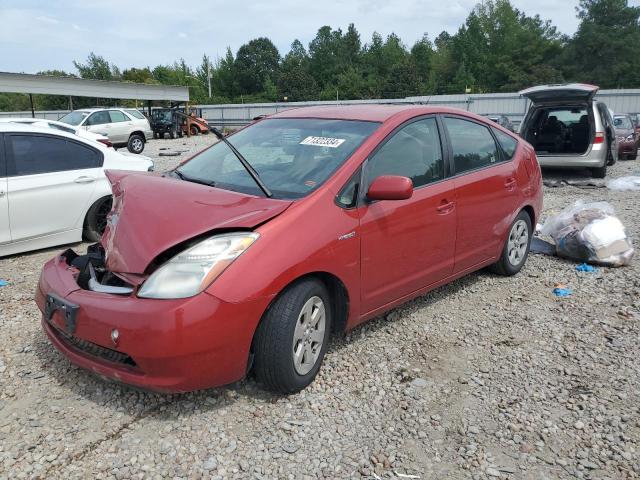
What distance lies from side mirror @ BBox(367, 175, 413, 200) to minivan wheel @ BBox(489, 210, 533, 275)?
214cm

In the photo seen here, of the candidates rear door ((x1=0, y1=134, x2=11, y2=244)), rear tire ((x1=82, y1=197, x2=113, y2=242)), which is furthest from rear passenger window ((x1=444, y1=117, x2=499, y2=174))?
rear door ((x1=0, y1=134, x2=11, y2=244))

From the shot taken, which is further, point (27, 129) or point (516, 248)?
point (27, 129)

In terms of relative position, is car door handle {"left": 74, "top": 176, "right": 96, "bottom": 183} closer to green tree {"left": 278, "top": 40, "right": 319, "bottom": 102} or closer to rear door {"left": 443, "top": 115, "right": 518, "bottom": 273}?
rear door {"left": 443, "top": 115, "right": 518, "bottom": 273}

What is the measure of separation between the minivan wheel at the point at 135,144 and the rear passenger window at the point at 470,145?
18.6 m

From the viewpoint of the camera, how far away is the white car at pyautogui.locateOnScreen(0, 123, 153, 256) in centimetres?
558

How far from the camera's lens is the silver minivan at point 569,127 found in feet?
35.8

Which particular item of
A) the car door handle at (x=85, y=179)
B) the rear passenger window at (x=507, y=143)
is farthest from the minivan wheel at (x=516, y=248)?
the car door handle at (x=85, y=179)

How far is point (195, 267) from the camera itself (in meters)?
2.73

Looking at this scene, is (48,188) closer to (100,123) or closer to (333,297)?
(333,297)

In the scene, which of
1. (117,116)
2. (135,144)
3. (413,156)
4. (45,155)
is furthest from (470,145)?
(117,116)

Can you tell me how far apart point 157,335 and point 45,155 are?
4246 millimetres

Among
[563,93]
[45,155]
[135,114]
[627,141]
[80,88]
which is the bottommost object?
[627,141]

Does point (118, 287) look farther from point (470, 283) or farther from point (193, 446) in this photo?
point (470, 283)

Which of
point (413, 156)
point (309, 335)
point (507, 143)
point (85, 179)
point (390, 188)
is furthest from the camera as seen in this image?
point (85, 179)
